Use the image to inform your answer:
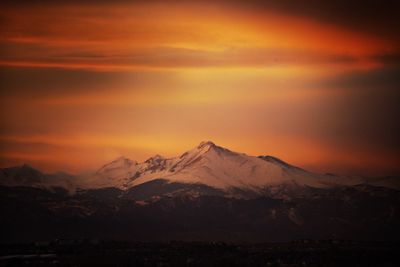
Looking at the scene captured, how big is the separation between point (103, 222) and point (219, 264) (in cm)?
3257

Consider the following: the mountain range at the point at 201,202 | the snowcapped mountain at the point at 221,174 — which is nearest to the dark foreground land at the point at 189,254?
the mountain range at the point at 201,202

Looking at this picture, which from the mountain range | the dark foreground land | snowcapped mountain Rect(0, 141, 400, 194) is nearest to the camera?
the dark foreground land

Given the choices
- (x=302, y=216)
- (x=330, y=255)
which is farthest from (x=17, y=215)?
(x=330, y=255)

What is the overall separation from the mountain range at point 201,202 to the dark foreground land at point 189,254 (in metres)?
13.6

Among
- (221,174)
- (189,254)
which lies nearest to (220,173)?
(221,174)

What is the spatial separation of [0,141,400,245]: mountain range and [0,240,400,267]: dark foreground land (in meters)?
13.6

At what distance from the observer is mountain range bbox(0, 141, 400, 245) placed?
112125 mm

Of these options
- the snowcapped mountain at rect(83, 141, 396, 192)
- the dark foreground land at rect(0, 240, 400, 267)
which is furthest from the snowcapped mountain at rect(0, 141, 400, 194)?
the dark foreground land at rect(0, 240, 400, 267)

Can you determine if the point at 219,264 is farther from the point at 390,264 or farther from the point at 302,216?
the point at 302,216

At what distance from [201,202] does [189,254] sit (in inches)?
1542

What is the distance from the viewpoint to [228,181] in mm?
137625

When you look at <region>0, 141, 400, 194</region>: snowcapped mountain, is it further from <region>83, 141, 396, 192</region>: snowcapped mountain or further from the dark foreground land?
the dark foreground land

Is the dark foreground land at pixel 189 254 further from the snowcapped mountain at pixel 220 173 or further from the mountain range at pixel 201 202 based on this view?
the snowcapped mountain at pixel 220 173

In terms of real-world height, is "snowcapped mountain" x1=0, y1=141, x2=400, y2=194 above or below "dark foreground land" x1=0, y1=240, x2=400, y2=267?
above
